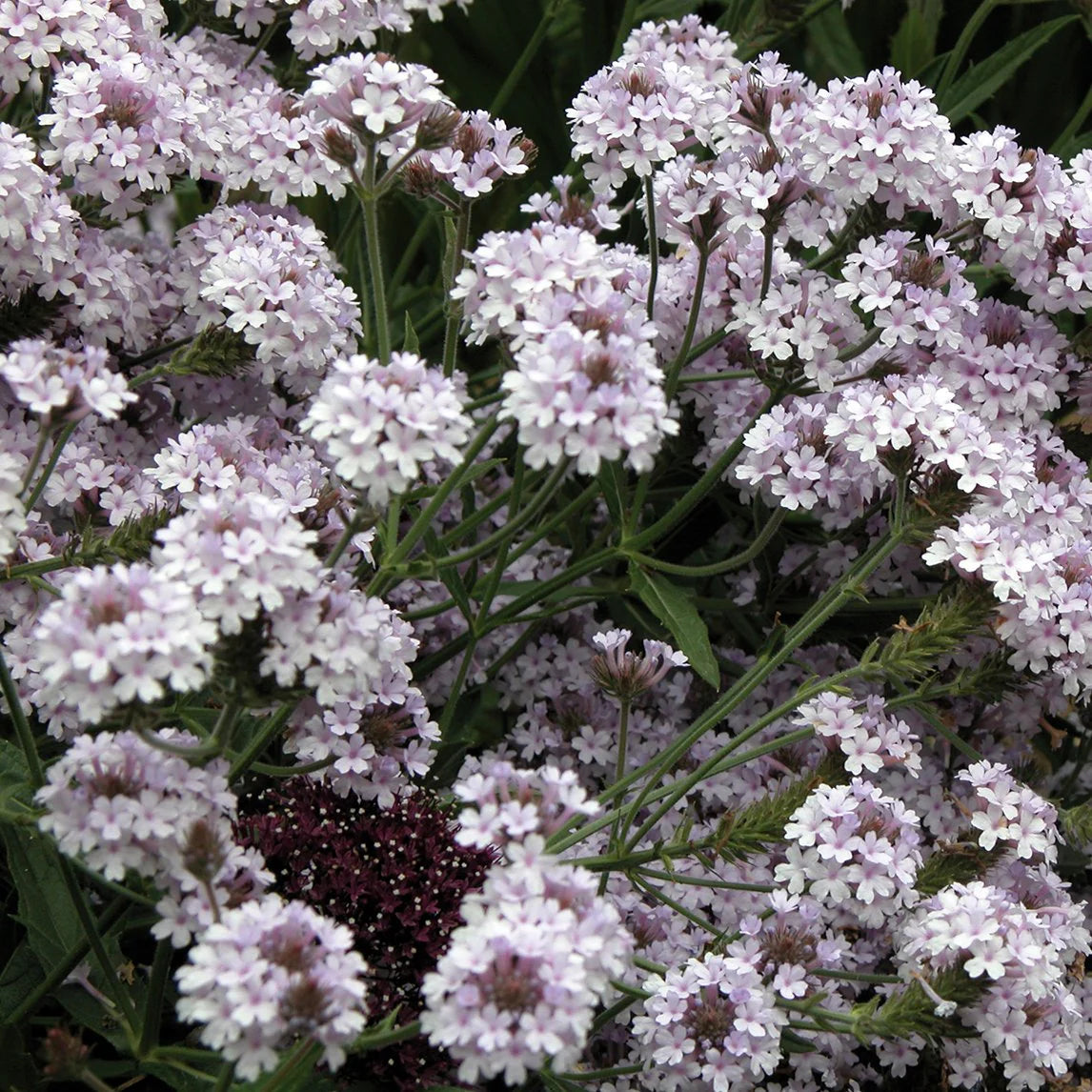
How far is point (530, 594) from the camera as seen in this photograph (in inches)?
70.7

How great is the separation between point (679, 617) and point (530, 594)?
182 mm

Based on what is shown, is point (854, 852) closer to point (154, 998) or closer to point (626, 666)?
point (626, 666)

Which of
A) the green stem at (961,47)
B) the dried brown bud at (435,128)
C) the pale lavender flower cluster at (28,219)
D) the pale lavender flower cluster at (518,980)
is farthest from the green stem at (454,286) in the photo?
the green stem at (961,47)

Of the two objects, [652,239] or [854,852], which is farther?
[652,239]

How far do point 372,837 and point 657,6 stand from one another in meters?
1.56

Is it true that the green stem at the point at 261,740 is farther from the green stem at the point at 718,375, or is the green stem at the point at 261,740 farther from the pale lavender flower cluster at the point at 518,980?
the green stem at the point at 718,375

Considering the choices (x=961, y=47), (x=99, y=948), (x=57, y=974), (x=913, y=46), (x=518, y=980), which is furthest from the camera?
(x=913, y=46)

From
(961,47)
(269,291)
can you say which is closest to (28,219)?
(269,291)

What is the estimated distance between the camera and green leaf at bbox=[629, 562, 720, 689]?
1.72 m

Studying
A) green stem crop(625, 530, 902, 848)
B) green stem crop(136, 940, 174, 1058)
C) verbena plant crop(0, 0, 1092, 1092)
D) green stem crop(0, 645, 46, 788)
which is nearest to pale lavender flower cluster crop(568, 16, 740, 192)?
verbena plant crop(0, 0, 1092, 1092)

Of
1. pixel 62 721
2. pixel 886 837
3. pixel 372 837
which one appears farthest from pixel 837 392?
pixel 62 721

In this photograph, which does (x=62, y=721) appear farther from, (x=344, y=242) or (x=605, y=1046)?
(x=344, y=242)

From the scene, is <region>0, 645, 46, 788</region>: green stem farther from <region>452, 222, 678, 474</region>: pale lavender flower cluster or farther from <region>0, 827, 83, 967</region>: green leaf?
<region>452, 222, 678, 474</region>: pale lavender flower cluster

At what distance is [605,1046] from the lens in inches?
73.5
